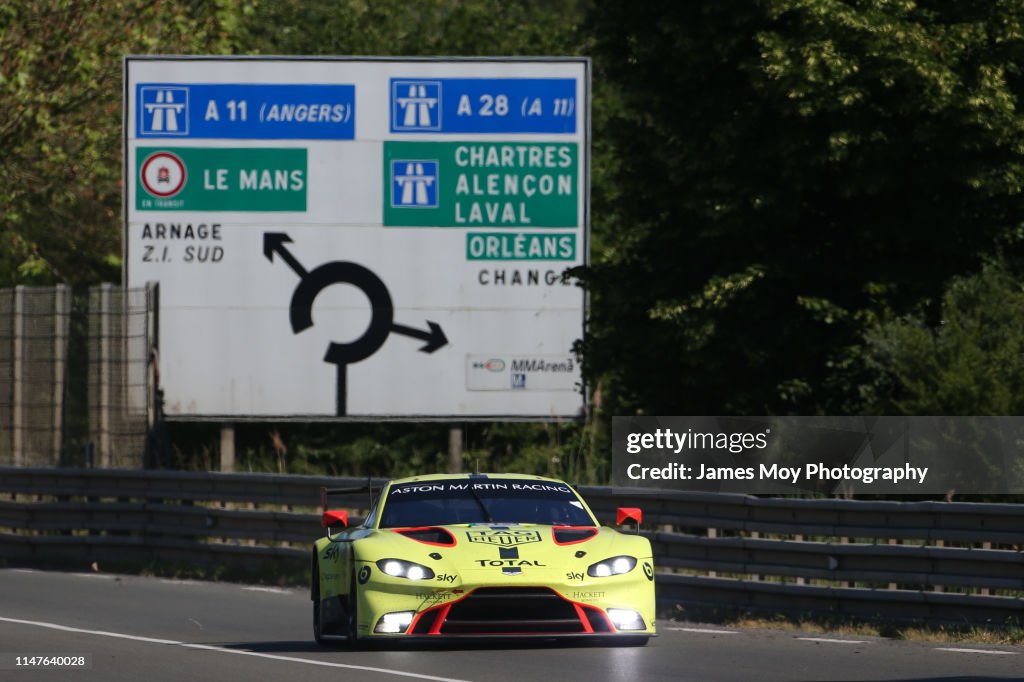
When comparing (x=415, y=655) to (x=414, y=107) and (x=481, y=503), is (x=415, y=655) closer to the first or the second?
(x=481, y=503)

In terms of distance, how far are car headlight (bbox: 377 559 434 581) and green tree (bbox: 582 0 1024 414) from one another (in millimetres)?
9814

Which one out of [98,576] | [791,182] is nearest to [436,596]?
[98,576]

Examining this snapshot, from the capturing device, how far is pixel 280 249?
1053 inches

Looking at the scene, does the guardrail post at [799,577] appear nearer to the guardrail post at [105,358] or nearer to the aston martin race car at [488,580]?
the aston martin race car at [488,580]

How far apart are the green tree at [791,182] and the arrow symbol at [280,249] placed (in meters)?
5.20

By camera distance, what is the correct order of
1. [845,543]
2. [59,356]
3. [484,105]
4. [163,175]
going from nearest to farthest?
[845,543]
[59,356]
[163,175]
[484,105]

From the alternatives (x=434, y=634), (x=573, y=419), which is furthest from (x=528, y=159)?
(x=434, y=634)

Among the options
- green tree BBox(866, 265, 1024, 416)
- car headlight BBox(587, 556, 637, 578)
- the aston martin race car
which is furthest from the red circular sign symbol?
car headlight BBox(587, 556, 637, 578)

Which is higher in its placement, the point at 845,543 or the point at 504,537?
the point at 504,537

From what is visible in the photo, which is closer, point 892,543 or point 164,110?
point 892,543

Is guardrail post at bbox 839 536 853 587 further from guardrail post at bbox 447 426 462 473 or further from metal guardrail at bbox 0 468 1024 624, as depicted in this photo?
guardrail post at bbox 447 426 462 473

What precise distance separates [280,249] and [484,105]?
3542 mm

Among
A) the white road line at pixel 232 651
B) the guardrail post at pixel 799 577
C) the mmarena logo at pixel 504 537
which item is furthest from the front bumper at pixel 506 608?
the guardrail post at pixel 799 577

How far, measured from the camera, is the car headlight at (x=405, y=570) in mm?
12109
